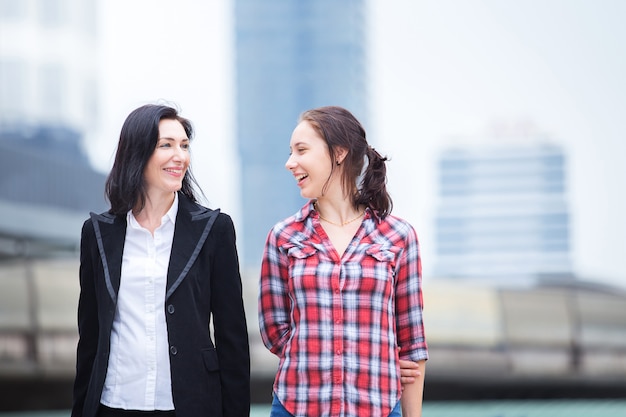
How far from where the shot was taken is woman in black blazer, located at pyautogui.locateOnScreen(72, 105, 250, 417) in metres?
2.46

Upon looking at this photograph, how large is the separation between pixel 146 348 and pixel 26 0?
264ft

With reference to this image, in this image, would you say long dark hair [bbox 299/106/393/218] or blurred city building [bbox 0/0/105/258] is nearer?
long dark hair [bbox 299/106/393/218]

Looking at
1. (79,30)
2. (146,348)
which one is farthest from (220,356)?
(79,30)

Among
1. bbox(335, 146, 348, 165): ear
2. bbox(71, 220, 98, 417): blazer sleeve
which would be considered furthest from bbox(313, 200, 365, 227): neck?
bbox(71, 220, 98, 417): blazer sleeve

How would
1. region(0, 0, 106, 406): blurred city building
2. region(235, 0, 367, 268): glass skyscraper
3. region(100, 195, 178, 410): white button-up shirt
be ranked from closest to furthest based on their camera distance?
region(100, 195, 178, 410): white button-up shirt, region(0, 0, 106, 406): blurred city building, region(235, 0, 367, 268): glass skyscraper

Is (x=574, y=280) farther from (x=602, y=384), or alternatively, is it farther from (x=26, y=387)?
(x=26, y=387)

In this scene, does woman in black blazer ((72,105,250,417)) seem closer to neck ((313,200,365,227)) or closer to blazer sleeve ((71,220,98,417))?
blazer sleeve ((71,220,98,417))

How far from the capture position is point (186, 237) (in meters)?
2.58

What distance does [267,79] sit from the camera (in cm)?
15450

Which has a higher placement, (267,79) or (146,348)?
(267,79)

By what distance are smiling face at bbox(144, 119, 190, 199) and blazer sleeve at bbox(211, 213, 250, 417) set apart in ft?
0.57

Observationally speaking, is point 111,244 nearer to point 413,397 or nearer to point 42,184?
point 413,397

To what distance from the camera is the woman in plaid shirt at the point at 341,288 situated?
250 cm

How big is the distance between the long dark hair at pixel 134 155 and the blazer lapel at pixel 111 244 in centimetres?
3
